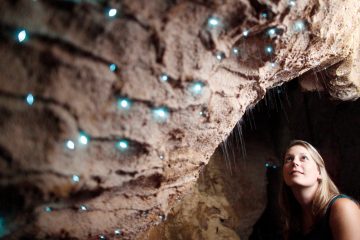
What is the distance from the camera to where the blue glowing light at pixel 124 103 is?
1.54 meters

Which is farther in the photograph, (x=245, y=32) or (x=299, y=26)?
(x=299, y=26)

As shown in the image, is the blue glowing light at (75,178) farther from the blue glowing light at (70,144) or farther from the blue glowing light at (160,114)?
the blue glowing light at (160,114)

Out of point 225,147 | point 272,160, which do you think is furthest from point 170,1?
point 272,160

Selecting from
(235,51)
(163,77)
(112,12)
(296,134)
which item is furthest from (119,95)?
(296,134)

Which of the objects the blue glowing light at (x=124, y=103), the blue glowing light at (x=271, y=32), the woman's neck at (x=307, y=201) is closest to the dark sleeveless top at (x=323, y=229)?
the woman's neck at (x=307, y=201)

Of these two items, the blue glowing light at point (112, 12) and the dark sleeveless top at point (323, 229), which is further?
the dark sleeveless top at point (323, 229)

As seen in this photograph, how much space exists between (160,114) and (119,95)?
30 centimetres

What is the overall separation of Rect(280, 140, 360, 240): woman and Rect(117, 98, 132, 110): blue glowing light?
1768 millimetres

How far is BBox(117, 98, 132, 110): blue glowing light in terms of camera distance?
1.54 meters

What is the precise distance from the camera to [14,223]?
1.49m

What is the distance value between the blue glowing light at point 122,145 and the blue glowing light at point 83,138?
7.1 inches

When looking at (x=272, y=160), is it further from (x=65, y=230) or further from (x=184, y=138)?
(x=65, y=230)

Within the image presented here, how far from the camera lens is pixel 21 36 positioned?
1.30 m

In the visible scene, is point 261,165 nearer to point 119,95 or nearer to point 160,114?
point 160,114
